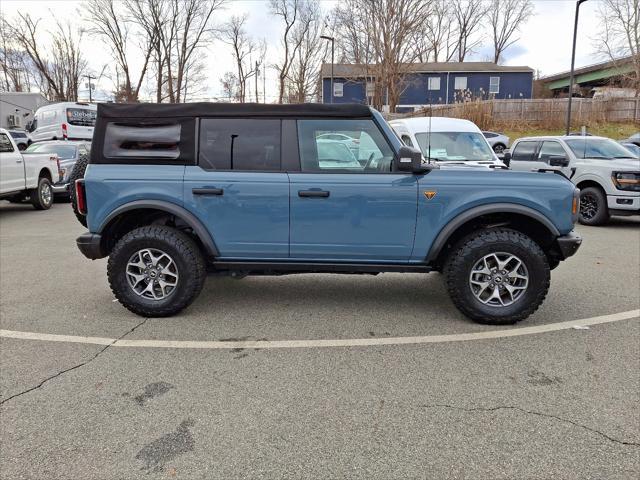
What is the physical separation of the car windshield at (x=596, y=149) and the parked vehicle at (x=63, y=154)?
12568 mm

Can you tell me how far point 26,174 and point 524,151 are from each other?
38.5ft

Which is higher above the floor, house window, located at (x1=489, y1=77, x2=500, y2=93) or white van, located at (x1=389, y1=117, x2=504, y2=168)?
house window, located at (x1=489, y1=77, x2=500, y2=93)

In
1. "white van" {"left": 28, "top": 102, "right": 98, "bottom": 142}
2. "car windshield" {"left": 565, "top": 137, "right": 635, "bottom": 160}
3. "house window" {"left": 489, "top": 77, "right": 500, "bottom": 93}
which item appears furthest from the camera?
"house window" {"left": 489, "top": 77, "right": 500, "bottom": 93}

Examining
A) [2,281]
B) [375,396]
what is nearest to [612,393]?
[375,396]

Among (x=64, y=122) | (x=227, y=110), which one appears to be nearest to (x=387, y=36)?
(x=64, y=122)

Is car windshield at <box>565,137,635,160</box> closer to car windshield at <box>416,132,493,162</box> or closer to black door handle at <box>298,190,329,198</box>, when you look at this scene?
car windshield at <box>416,132,493,162</box>

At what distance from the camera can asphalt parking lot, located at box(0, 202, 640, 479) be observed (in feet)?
8.12

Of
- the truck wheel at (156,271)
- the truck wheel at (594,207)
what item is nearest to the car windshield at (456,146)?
the truck wheel at (594,207)

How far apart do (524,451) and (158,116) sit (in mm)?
3836

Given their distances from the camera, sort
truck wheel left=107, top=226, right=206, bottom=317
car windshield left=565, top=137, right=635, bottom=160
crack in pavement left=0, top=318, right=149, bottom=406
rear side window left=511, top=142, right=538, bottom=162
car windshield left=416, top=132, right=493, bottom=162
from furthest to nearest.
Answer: rear side window left=511, top=142, right=538, bottom=162
car windshield left=565, top=137, right=635, bottom=160
car windshield left=416, top=132, right=493, bottom=162
truck wheel left=107, top=226, right=206, bottom=317
crack in pavement left=0, top=318, right=149, bottom=406

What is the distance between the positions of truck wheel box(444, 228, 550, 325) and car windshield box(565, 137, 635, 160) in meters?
7.31

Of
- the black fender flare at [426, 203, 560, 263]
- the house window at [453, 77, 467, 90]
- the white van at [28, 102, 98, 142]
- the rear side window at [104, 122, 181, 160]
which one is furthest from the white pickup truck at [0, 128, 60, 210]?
the house window at [453, 77, 467, 90]

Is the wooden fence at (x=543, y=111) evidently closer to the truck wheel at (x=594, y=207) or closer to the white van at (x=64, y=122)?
the white van at (x=64, y=122)

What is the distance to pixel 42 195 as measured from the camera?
12.3 m
